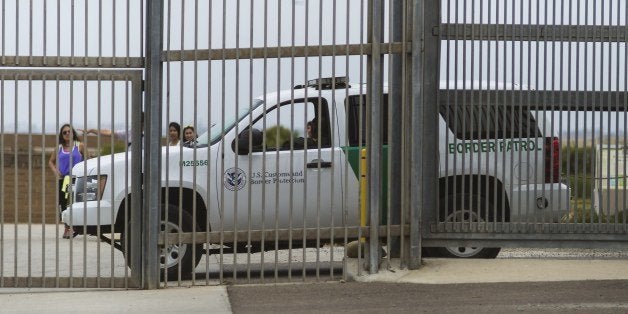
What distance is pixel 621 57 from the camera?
32.7ft

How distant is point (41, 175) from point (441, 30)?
3431 mm

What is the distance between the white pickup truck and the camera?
980 cm

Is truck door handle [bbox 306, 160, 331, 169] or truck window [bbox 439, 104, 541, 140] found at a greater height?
truck window [bbox 439, 104, 541, 140]

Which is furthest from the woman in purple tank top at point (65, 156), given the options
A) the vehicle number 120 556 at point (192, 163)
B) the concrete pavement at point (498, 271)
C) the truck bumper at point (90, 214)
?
the concrete pavement at point (498, 271)

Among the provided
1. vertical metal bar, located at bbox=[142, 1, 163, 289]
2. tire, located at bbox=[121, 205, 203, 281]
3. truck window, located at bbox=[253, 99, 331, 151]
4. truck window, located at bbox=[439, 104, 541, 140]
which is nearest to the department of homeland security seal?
truck window, located at bbox=[253, 99, 331, 151]

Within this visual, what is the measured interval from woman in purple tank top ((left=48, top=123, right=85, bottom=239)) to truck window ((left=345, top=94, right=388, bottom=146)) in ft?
7.24

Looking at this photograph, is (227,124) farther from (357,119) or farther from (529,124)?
(529,124)

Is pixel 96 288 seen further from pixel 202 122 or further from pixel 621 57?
pixel 621 57

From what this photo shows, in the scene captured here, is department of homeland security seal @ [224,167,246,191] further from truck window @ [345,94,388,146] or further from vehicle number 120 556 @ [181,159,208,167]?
truck window @ [345,94,388,146]

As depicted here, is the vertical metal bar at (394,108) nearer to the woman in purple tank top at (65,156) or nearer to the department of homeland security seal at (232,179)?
the department of homeland security seal at (232,179)

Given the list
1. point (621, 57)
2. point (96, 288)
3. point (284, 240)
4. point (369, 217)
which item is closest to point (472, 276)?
point (369, 217)

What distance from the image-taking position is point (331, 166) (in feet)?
31.9

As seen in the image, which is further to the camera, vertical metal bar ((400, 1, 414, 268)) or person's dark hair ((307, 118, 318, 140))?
person's dark hair ((307, 118, 318, 140))

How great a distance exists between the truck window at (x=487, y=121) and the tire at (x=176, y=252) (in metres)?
2.33
